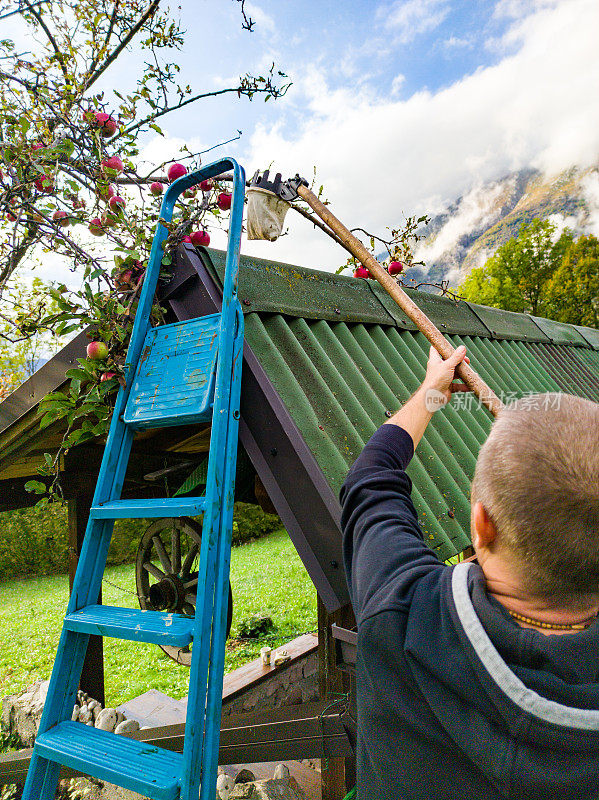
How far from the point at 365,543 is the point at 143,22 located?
548 cm

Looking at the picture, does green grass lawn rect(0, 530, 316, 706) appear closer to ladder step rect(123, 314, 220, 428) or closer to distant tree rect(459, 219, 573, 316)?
ladder step rect(123, 314, 220, 428)

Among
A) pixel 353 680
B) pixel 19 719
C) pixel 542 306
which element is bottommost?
pixel 19 719

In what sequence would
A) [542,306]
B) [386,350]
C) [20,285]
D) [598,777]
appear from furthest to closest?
1. [542,306]
2. [20,285]
3. [386,350]
4. [598,777]

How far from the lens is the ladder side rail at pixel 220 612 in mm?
1564

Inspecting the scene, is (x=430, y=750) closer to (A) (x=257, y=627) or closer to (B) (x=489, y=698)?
(B) (x=489, y=698)

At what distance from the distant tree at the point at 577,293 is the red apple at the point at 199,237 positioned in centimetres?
2322

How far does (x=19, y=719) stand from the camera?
4.74 metres

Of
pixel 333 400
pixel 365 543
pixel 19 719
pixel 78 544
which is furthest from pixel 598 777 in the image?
pixel 19 719

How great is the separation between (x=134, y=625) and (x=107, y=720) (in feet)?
9.25

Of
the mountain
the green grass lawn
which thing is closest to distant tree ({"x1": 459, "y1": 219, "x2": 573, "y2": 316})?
the green grass lawn

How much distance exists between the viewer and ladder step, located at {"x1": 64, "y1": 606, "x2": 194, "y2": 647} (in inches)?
62.3

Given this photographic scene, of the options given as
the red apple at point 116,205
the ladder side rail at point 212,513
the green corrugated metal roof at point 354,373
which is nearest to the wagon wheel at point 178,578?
the green corrugated metal roof at point 354,373

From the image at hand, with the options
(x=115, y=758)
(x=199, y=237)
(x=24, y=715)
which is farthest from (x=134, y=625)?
(x=24, y=715)

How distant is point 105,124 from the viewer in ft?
12.5
